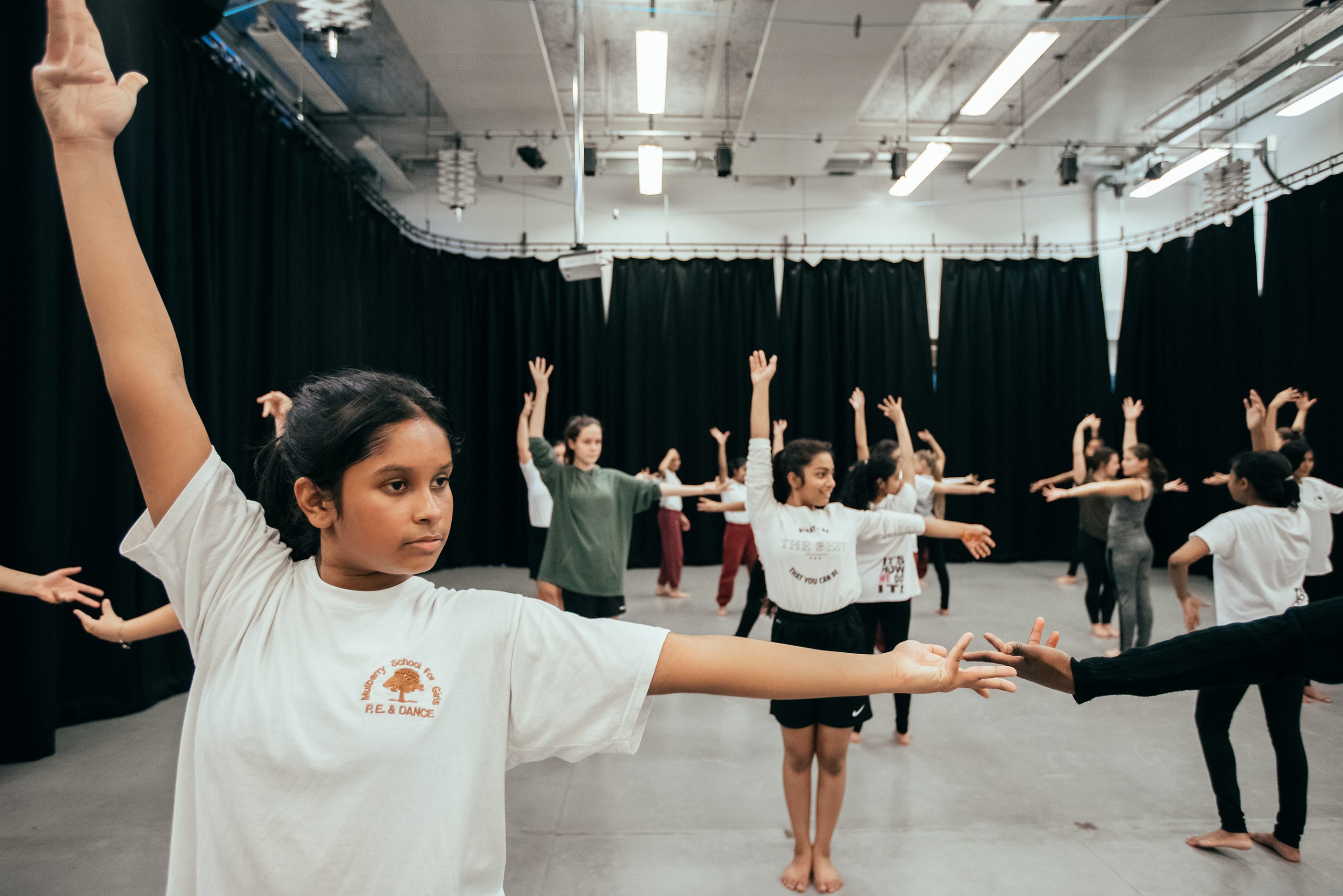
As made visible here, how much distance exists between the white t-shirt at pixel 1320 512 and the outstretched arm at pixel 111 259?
16.9ft

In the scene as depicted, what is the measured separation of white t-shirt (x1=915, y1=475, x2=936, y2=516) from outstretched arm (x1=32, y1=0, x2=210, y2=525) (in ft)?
17.1

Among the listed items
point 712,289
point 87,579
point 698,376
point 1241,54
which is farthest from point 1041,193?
point 87,579

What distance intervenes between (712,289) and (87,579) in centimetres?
663

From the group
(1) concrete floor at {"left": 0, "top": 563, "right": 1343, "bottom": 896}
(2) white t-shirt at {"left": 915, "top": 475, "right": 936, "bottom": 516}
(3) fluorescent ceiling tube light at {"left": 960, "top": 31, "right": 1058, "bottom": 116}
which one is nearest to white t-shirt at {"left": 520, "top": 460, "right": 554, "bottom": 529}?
(1) concrete floor at {"left": 0, "top": 563, "right": 1343, "bottom": 896}

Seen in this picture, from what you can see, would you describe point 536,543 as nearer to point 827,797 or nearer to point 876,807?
point 876,807

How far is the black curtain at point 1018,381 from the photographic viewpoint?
8.95m

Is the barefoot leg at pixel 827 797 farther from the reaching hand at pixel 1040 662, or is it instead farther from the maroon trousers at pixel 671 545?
the maroon trousers at pixel 671 545

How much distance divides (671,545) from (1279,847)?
469 centimetres

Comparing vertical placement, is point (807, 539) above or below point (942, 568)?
above

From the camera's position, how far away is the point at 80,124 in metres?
0.82

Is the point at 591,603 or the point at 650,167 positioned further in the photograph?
the point at 650,167

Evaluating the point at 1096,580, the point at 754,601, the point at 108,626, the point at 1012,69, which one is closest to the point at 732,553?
the point at 754,601

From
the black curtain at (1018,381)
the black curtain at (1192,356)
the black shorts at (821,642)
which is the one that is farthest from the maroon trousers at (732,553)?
the black curtain at (1192,356)

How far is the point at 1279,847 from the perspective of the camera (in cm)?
265
